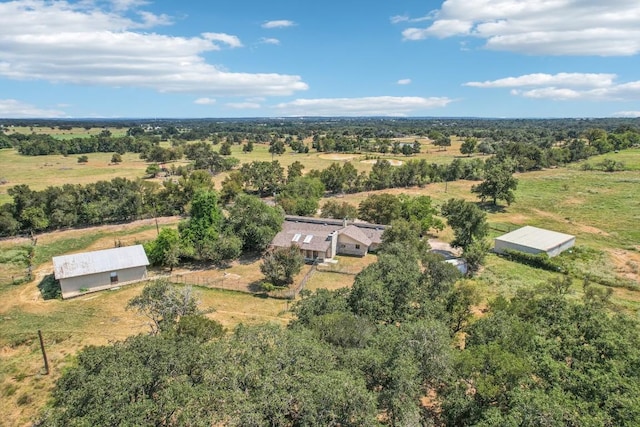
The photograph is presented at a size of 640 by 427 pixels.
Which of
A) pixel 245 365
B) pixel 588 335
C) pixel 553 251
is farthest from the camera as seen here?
pixel 553 251

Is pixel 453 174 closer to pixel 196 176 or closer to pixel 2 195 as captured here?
pixel 196 176

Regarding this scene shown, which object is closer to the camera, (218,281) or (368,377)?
(368,377)

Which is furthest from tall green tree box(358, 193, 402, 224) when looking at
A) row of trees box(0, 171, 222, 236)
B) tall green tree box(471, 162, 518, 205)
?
row of trees box(0, 171, 222, 236)

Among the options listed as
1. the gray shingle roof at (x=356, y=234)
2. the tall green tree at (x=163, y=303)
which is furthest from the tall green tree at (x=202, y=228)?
the tall green tree at (x=163, y=303)

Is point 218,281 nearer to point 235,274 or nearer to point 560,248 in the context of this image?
point 235,274

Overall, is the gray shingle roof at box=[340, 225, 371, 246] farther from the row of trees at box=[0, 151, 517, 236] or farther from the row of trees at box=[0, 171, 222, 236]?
the row of trees at box=[0, 171, 222, 236]

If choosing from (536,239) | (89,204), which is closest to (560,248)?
(536,239)

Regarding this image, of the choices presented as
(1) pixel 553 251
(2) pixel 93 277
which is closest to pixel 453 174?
(1) pixel 553 251
